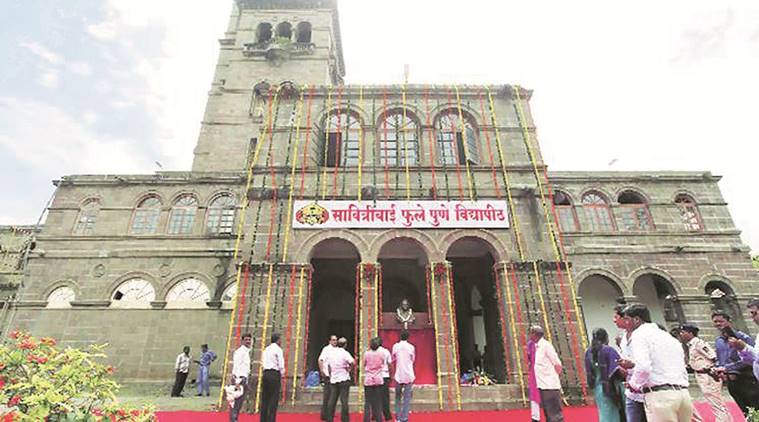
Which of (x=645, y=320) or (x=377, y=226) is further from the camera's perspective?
(x=377, y=226)

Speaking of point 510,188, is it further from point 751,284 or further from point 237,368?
point 751,284

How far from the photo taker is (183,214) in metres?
17.3

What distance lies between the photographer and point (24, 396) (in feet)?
10.3

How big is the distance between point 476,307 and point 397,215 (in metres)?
A: 5.37

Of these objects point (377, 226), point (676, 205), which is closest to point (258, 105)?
point (377, 226)

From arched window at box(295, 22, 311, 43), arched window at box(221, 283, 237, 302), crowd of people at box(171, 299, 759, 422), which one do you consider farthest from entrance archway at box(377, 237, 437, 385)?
arched window at box(295, 22, 311, 43)

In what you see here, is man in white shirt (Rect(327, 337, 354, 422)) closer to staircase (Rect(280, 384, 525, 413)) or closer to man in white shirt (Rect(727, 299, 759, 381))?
staircase (Rect(280, 384, 525, 413))

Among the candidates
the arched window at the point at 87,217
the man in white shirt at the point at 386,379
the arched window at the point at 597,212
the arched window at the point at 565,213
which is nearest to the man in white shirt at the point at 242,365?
the man in white shirt at the point at 386,379

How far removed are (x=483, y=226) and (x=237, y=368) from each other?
7.15 m

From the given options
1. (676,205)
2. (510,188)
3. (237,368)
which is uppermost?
(676,205)

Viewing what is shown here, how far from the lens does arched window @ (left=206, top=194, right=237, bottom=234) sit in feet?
56.1

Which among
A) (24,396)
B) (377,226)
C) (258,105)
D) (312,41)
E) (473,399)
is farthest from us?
(312,41)

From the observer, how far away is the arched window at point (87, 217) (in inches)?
664

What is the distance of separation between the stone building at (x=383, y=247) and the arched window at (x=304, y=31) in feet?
33.1
